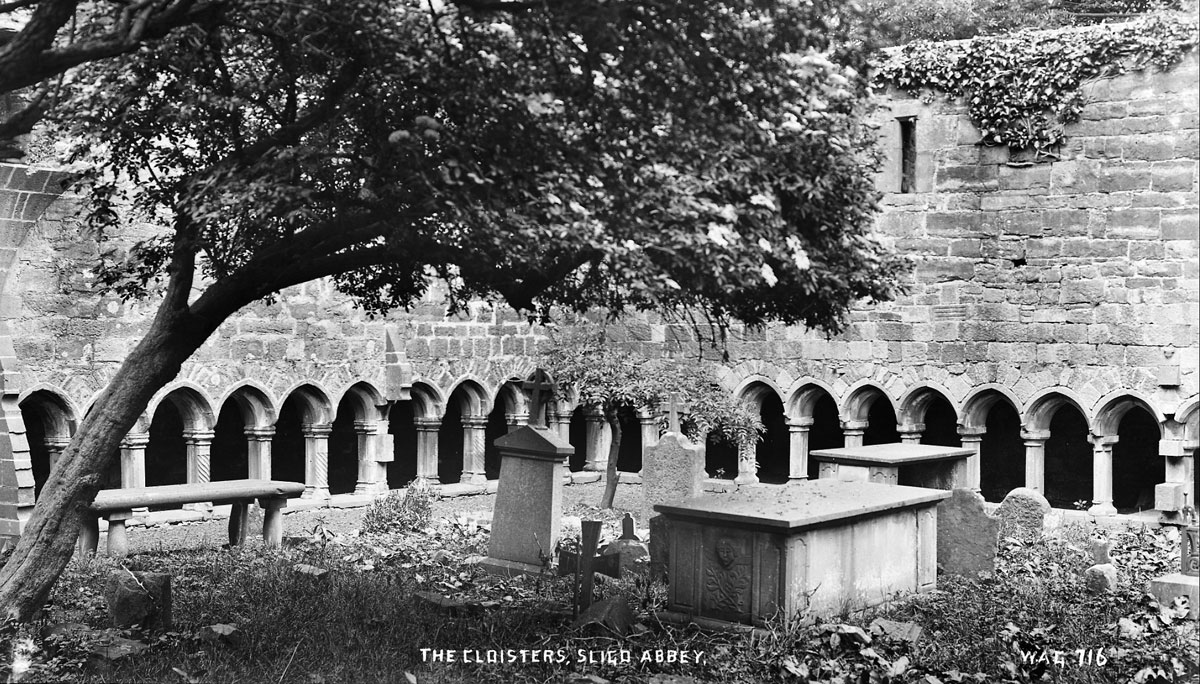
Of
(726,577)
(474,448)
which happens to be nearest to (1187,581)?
(726,577)

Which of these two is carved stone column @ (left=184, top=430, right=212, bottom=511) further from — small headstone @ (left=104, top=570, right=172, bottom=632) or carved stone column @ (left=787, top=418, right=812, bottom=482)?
carved stone column @ (left=787, top=418, right=812, bottom=482)

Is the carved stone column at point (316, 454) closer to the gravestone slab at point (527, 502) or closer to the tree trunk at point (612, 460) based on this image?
the tree trunk at point (612, 460)

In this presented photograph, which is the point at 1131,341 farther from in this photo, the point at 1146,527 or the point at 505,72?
the point at 505,72

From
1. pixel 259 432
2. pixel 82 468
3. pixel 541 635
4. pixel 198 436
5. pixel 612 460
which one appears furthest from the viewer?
pixel 612 460

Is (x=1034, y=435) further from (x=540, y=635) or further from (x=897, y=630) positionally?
(x=540, y=635)

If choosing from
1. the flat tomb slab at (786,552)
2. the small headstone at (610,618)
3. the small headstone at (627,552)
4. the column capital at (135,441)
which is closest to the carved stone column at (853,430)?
the small headstone at (627,552)

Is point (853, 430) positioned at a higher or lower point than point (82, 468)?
lower

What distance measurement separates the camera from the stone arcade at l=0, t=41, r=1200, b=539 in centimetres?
1098

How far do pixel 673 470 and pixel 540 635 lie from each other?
4.74 meters

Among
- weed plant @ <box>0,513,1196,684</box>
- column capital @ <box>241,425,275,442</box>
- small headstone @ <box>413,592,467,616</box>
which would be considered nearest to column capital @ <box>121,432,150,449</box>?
column capital @ <box>241,425,275,442</box>

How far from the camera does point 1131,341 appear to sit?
1213cm

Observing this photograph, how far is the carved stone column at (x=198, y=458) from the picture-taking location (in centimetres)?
1193

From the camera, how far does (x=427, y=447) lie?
14.0m

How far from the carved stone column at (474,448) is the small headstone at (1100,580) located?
7029 mm
